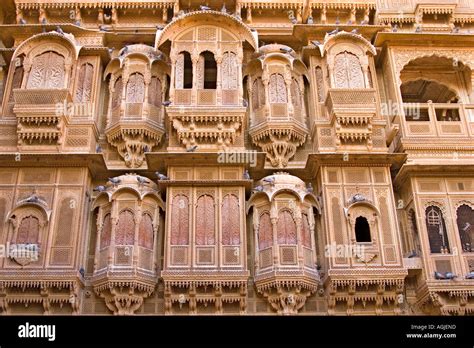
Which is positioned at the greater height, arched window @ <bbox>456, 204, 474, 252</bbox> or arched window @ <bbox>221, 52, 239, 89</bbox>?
arched window @ <bbox>221, 52, 239, 89</bbox>

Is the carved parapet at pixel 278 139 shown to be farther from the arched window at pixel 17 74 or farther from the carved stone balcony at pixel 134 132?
the arched window at pixel 17 74

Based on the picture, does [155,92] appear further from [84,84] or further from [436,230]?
[436,230]

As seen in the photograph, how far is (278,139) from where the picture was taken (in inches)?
644

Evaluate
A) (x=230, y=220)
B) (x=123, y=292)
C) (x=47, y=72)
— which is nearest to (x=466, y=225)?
(x=230, y=220)

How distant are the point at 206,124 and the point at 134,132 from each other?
1897 mm

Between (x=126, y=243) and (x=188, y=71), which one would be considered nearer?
(x=126, y=243)

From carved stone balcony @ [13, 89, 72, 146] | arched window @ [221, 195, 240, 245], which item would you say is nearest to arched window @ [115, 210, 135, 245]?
arched window @ [221, 195, 240, 245]

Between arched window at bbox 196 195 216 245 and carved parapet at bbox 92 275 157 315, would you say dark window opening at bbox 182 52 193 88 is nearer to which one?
arched window at bbox 196 195 216 245

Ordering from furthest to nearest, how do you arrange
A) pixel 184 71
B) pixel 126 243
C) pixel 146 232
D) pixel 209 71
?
pixel 209 71 < pixel 184 71 < pixel 146 232 < pixel 126 243

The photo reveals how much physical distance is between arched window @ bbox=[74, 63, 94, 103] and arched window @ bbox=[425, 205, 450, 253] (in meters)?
9.47

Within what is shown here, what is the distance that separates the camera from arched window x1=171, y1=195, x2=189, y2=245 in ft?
49.1

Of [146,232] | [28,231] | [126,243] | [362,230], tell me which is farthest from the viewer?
[362,230]

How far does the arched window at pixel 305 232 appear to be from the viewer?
593 inches
